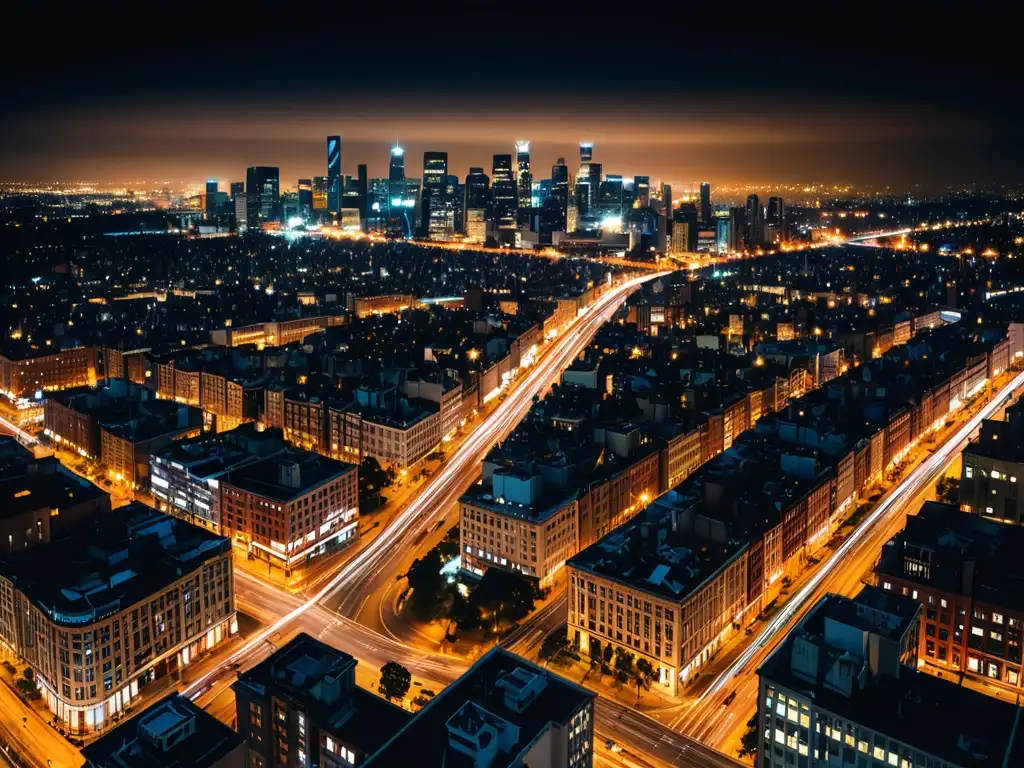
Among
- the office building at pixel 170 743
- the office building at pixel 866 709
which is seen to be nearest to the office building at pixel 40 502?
the office building at pixel 170 743

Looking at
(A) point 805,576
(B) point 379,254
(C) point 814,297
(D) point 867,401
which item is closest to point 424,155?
(B) point 379,254

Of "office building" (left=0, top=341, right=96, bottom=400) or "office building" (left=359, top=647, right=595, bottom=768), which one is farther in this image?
"office building" (left=0, top=341, right=96, bottom=400)

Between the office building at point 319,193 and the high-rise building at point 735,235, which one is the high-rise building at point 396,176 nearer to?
the office building at point 319,193

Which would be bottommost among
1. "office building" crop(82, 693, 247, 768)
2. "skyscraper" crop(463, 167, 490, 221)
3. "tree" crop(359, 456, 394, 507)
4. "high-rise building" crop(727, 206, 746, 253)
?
"tree" crop(359, 456, 394, 507)

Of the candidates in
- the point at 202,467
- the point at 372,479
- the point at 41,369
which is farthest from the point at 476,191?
the point at 202,467

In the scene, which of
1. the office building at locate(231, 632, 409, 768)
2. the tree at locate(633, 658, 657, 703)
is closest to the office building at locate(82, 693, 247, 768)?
the office building at locate(231, 632, 409, 768)

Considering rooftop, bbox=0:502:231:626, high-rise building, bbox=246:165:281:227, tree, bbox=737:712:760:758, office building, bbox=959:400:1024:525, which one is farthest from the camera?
high-rise building, bbox=246:165:281:227

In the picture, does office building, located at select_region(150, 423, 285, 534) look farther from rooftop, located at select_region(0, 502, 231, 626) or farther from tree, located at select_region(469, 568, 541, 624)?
tree, located at select_region(469, 568, 541, 624)

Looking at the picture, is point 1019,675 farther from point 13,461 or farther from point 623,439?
point 13,461
